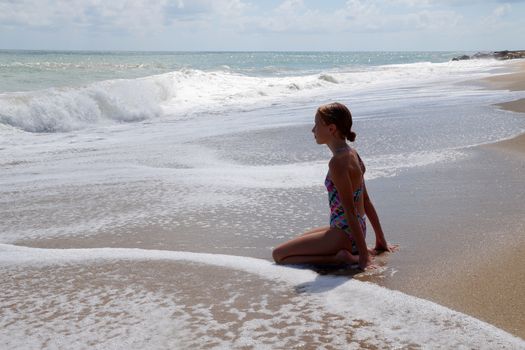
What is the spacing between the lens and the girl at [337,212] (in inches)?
170

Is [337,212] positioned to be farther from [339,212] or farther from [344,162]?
[344,162]

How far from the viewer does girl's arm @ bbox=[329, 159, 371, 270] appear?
14.0ft

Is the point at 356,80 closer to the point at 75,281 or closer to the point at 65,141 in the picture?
the point at 65,141

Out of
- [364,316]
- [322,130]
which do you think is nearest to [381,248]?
[322,130]

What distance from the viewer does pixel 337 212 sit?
14.6 ft

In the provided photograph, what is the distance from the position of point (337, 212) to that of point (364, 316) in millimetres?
1197

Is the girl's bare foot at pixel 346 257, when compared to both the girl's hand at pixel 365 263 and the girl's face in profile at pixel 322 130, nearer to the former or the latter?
the girl's hand at pixel 365 263

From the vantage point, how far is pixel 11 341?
3260 mm

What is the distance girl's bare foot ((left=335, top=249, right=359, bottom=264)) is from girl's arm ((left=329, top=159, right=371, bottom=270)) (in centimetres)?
9

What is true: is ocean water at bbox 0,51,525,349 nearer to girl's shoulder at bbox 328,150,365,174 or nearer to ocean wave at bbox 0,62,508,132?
girl's shoulder at bbox 328,150,365,174

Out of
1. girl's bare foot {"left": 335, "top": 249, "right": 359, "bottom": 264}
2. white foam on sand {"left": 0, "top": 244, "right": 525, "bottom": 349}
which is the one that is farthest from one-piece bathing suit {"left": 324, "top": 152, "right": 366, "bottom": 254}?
white foam on sand {"left": 0, "top": 244, "right": 525, "bottom": 349}

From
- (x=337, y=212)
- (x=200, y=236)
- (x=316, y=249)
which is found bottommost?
(x=200, y=236)

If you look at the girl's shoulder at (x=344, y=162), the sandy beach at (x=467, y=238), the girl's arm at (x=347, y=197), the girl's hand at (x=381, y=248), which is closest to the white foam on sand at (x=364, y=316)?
the sandy beach at (x=467, y=238)

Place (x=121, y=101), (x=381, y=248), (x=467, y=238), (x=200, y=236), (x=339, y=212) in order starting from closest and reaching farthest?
(x=339, y=212) → (x=381, y=248) → (x=467, y=238) → (x=200, y=236) → (x=121, y=101)
